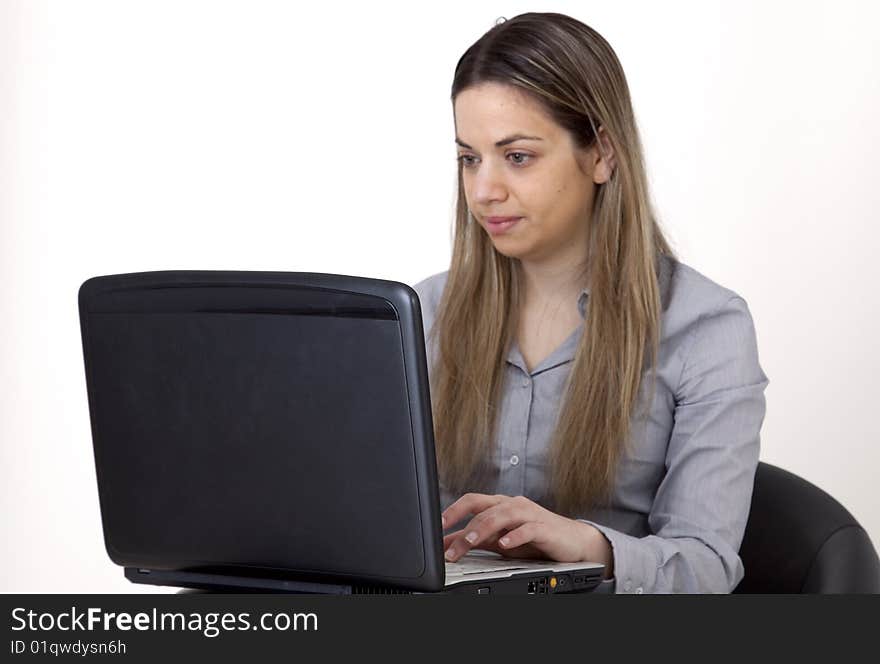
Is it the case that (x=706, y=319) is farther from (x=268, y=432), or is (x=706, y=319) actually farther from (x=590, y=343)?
(x=268, y=432)

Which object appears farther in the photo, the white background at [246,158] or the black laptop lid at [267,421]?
the white background at [246,158]

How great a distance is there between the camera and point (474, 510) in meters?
1.47

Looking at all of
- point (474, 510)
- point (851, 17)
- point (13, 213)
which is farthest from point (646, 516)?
point (13, 213)

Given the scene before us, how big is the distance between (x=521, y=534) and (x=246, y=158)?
7.53 feet

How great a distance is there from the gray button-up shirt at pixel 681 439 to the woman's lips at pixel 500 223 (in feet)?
0.62

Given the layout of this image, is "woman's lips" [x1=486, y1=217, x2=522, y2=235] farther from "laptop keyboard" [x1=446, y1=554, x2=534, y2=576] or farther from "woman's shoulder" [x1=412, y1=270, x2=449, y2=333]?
"laptop keyboard" [x1=446, y1=554, x2=534, y2=576]

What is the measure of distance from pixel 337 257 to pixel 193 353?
2289 mm

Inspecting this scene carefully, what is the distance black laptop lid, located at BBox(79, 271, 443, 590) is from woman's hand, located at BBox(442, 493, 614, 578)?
275 mm

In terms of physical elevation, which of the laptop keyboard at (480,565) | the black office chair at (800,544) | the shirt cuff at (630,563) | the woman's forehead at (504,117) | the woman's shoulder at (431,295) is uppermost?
the woman's forehead at (504,117)

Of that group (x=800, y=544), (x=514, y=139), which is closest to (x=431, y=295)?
(x=514, y=139)

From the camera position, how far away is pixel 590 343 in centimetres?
187

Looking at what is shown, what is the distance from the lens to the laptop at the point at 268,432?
110cm

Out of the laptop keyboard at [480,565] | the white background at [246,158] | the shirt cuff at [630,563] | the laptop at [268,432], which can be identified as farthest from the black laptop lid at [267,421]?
the white background at [246,158]

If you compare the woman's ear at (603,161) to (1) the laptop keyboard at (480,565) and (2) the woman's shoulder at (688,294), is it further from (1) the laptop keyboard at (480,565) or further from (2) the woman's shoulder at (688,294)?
(1) the laptop keyboard at (480,565)
